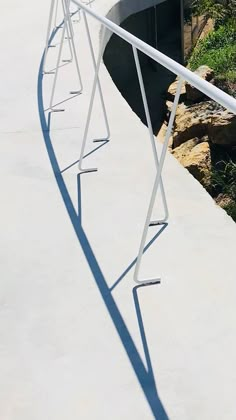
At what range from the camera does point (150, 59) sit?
15.3 m

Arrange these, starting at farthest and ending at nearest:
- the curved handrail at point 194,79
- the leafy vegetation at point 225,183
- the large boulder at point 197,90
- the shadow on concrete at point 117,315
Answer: the large boulder at point 197,90 < the leafy vegetation at point 225,183 < the shadow on concrete at point 117,315 < the curved handrail at point 194,79

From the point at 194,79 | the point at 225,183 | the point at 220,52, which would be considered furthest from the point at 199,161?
the point at 220,52

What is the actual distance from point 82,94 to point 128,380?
4267 millimetres

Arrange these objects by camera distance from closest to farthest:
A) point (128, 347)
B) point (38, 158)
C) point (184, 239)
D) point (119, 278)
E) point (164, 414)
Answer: point (164, 414) → point (128, 347) → point (119, 278) → point (184, 239) → point (38, 158)

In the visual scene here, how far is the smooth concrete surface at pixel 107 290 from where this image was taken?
285 centimetres

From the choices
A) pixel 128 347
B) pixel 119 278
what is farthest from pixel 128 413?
pixel 119 278

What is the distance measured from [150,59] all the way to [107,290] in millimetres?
12442

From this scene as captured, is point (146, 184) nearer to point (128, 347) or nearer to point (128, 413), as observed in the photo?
point (128, 347)

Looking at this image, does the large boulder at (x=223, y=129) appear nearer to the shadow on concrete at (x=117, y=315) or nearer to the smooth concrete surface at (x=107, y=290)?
the smooth concrete surface at (x=107, y=290)

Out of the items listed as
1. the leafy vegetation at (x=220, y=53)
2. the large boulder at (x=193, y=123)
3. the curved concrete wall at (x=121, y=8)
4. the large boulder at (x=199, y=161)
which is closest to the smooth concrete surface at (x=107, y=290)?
the large boulder at (x=199, y=161)

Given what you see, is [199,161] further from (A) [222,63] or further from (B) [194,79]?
(A) [222,63]

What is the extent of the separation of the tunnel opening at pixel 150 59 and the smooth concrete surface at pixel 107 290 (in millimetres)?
6781

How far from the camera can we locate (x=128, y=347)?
10.3 feet

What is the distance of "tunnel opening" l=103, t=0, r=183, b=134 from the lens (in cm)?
1273
